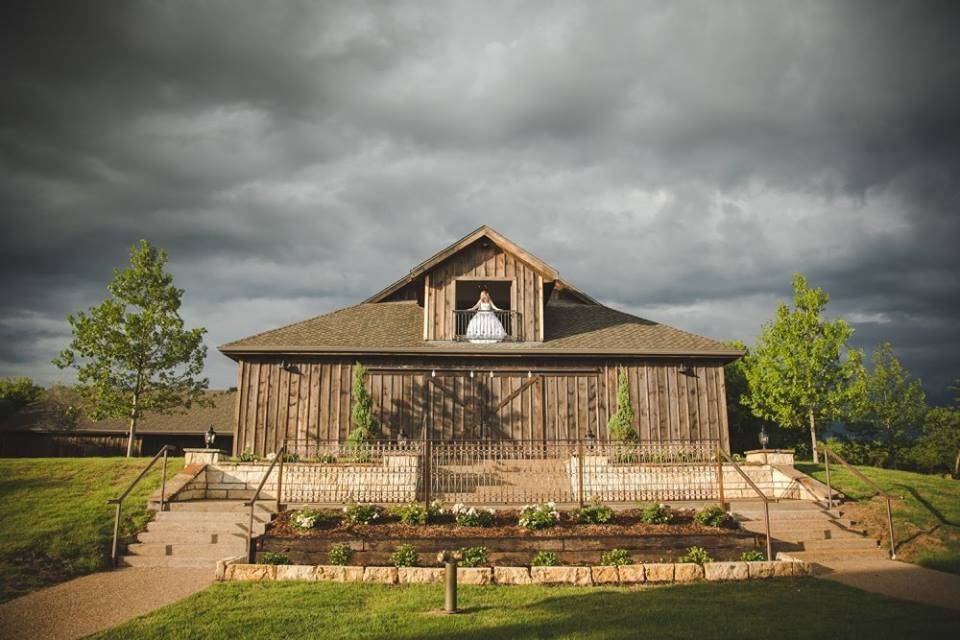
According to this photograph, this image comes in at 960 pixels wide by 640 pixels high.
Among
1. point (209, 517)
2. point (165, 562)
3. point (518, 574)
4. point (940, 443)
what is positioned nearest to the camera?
point (518, 574)

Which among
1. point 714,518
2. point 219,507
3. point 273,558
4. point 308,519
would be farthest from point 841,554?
point 219,507

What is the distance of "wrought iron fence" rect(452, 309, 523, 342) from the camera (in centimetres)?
2067

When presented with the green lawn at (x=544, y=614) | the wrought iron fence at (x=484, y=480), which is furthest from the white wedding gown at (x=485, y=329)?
the green lawn at (x=544, y=614)

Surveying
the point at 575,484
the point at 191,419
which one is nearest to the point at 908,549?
the point at 575,484

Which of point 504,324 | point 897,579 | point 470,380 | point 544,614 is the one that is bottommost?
point 897,579

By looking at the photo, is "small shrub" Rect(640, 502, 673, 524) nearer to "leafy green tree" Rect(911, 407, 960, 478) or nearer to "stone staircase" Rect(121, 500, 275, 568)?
"stone staircase" Rect(121, 500, 275, 568)

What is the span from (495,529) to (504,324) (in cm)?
1126

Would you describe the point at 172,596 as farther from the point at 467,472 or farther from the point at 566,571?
the point at 467,472

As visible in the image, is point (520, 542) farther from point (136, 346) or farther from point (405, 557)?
point (136, 346)

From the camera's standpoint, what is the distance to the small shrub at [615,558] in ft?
→ 32.6

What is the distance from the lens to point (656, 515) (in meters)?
11.1

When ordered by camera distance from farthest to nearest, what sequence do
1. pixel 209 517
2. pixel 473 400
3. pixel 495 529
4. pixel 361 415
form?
pixel 473 400, pixel 361 415, pixel 209 517, pixel 495 529

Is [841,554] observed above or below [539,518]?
below

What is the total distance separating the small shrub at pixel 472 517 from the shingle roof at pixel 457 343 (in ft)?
28.1
